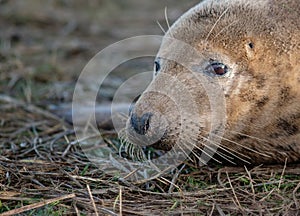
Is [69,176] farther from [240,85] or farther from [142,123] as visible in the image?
[240,85]

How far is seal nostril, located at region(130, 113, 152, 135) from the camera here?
336cm

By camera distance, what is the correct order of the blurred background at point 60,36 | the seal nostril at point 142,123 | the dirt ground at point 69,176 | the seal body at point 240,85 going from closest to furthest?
the dirt ground at point 69,176 → the seal nostril at point 142,123 → the seal body at point 240,85 → the blurred background at point 60,36

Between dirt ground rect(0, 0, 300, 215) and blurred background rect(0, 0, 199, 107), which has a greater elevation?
dirt ground rect(0, 0, 300, 215)

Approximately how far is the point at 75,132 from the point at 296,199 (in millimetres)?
1923

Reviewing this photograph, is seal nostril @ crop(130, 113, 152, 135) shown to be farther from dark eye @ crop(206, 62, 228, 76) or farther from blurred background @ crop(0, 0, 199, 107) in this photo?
blurred background @ crop(0, 0, 199, 107)

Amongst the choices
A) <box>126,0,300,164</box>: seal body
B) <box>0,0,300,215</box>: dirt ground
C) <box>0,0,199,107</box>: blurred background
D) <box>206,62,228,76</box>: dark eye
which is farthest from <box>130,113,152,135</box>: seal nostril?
<box>0,0,199,107</box>: blurred background

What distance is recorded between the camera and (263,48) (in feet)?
11.8

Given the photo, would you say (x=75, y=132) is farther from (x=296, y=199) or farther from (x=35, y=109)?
(x=296, y=199)

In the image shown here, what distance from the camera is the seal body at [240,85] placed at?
3.54 meters

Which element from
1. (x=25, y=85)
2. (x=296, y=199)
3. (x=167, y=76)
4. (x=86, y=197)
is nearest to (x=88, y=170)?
(x=86, y=197)

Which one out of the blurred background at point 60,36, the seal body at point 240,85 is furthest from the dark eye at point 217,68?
the blurred background at point 60,36

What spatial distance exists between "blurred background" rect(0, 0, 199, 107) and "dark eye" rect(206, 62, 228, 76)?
Answer: 6.04ft

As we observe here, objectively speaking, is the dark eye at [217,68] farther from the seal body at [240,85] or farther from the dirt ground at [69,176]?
the dirt ground at [69,176]

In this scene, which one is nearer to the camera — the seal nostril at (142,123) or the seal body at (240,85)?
the seal nostril at (142,123)
